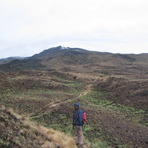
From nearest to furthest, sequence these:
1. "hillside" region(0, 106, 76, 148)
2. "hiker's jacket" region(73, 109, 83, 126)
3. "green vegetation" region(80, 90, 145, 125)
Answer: "hillside" region(0, 106, 76, 148) < "hiker's jacket" region(73, 109, 83, 126) < "green vegetation" region(80, 90, 145, 125)

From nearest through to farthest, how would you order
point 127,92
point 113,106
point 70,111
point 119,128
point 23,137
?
point 23,137, point 119,128, point 70,111, point 113,106, point 127,92

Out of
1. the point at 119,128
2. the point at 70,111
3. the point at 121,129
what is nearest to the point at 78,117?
the point at 121,129

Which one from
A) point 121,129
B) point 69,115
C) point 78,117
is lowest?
point 121,129

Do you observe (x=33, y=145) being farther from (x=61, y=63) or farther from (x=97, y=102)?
(x=61, y=63)

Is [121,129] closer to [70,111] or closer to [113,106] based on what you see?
[70,111]

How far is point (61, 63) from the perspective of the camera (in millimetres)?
87938

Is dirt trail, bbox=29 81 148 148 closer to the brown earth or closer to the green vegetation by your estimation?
the green vegetation

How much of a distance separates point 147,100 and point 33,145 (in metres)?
18.4

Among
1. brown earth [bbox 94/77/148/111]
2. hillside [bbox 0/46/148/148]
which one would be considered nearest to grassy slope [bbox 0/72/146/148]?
hillside [bbox 0/46/148/148]

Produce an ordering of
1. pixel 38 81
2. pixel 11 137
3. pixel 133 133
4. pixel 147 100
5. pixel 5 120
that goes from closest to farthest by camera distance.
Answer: pixel 11 137, pixel 5 120, pixel 133 133, pixel 147 100, pixel 38 81

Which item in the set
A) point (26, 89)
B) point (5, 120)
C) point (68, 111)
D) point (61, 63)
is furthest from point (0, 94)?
point (61, 63)

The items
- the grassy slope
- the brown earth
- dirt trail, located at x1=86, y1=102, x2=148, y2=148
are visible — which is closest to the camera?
dirt trail, located at x1=86, y1=102, x2=148, y2=148

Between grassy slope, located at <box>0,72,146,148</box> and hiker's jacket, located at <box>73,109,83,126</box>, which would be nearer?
hiker's jacket, located at <box>73,109,83,126</box>

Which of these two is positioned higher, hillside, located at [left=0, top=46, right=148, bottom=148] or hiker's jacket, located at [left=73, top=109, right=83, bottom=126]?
hiker's jacket, located at [left=73, top=109, right=83, bottom=126]
